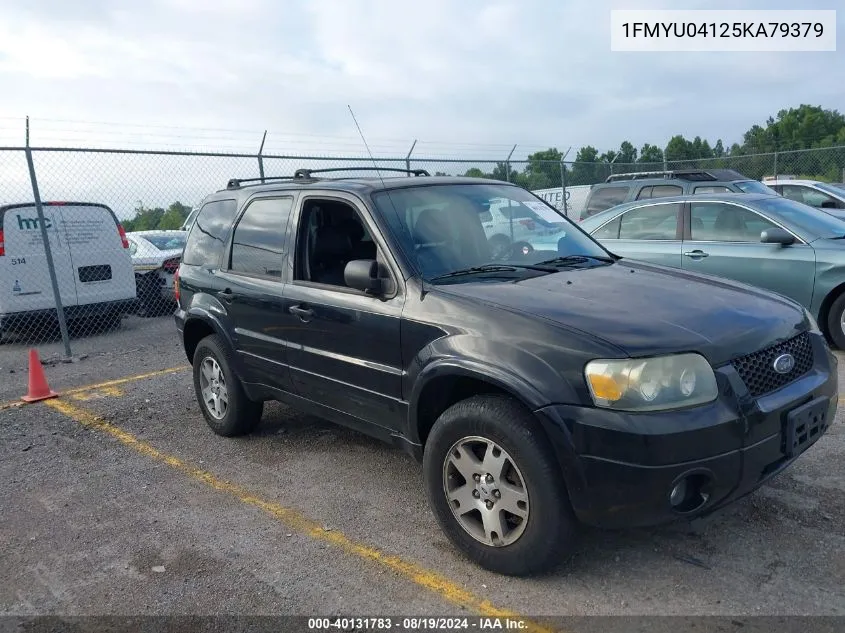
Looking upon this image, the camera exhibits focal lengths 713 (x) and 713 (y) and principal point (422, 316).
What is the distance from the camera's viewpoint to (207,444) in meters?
5.19

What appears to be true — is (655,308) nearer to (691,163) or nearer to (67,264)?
(67,264)

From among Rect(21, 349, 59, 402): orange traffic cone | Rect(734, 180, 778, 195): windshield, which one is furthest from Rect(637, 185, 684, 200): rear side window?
Rect(21, 349, 59, 402): orange traffic cone

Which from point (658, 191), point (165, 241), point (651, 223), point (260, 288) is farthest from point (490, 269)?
point (165, 241)

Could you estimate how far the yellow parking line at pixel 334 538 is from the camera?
3.01 m

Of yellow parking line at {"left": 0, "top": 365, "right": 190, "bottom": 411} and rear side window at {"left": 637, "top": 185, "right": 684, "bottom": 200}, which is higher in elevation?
rear side window at {"left": 637, "top": 185, "right": 684, "bottom": 200}

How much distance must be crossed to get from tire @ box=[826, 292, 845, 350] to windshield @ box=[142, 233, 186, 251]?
380 inches

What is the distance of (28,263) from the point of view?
927 centimetres

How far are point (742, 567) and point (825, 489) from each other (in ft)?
3.47

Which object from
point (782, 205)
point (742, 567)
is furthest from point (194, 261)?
point (782, 205)

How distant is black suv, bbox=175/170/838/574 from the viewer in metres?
2.82

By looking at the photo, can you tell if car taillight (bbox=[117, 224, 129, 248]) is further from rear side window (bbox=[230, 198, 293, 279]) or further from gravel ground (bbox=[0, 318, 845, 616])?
rear side window (bbox=[230, 198, 293, 279])

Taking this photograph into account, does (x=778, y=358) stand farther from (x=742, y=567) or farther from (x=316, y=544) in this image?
(x=316, y=544)

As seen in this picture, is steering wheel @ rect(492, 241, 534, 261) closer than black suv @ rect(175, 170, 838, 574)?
No

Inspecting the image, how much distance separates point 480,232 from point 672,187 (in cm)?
788
